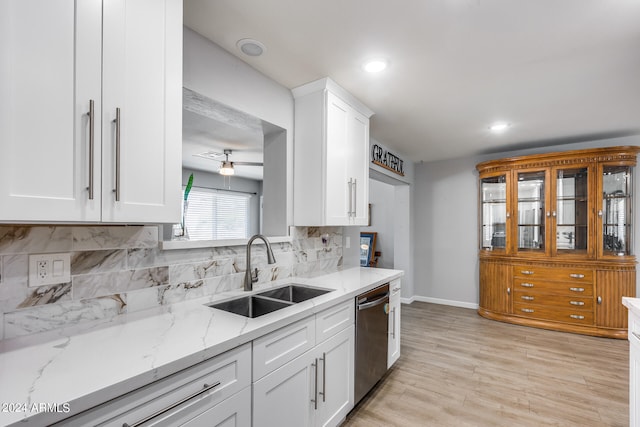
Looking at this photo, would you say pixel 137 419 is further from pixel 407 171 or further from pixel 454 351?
pixel 407 171

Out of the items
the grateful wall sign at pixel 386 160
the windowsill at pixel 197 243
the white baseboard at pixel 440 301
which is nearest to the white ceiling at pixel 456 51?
the grateful wall sign at pixel 386 160

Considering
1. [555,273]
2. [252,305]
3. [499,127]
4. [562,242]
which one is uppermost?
[499,127]

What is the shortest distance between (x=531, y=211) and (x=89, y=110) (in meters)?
4.70

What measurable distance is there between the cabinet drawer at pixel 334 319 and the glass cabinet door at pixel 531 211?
3.21 m

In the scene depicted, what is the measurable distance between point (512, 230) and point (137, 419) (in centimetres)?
451

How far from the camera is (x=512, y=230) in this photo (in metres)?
4.12

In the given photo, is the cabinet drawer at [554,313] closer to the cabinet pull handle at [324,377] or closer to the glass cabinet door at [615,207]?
the glass cabinet door at [615,207]

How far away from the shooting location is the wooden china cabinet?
3580mm

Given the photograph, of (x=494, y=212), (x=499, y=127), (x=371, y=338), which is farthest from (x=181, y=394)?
(x=494, y=212)

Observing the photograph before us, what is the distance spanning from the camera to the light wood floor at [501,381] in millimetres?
2162

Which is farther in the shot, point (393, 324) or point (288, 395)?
point (393, 324)

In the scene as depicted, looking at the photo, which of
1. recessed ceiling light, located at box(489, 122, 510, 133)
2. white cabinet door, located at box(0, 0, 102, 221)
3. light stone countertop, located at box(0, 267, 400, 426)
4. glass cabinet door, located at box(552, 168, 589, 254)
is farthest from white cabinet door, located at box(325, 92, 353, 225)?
glass cabinet door, located at box(552, 168, 589, 254)

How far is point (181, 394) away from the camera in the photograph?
105cm

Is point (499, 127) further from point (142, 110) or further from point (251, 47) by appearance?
point (142, 110)
